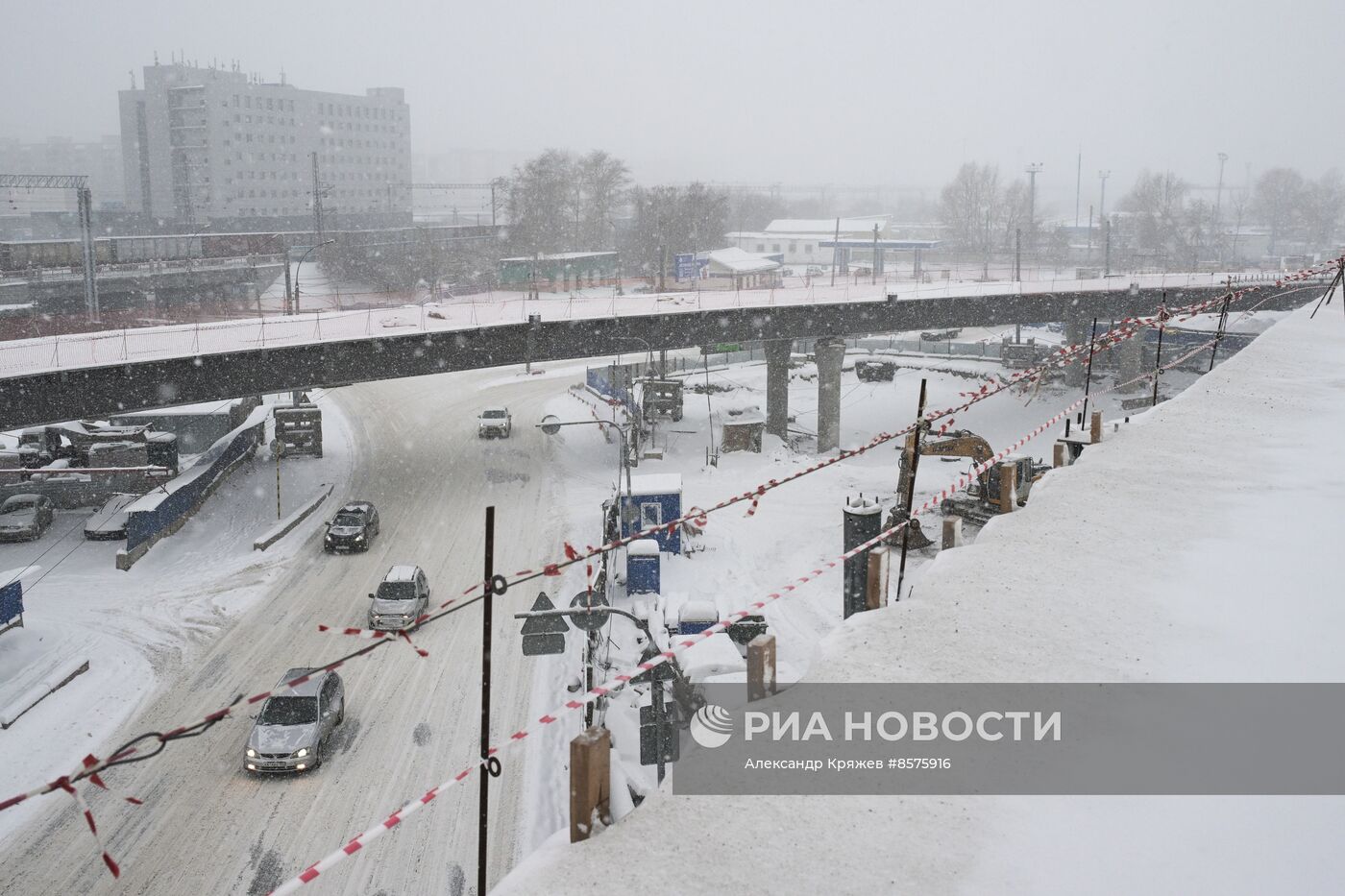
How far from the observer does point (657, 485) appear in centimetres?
2712

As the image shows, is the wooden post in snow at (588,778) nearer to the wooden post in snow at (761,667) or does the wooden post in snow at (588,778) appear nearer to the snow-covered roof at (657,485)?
the wooden post in snow at (761,667)

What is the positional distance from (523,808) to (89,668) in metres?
10.8

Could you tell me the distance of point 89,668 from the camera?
65.4ft

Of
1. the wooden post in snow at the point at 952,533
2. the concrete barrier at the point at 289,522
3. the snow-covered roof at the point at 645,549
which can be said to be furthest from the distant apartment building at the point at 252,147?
the wooden post in snow at the point at 952,533

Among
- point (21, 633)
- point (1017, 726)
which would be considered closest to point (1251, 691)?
point (1017, 726)

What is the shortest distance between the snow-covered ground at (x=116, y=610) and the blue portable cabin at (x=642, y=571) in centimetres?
878

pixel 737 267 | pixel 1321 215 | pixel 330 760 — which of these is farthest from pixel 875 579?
pixel 1321 215

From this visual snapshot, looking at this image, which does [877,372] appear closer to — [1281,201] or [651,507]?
[651,507]

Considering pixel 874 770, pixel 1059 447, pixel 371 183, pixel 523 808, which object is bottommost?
pixel 523 808

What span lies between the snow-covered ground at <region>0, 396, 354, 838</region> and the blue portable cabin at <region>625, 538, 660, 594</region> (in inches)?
346

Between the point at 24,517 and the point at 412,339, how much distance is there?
11711mm

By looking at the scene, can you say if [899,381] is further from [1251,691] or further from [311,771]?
[1251,691]

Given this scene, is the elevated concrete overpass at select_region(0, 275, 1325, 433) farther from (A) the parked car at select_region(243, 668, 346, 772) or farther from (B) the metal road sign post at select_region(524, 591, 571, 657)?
(B) the metal road sign post at select_region(524, 591, 571, 657)

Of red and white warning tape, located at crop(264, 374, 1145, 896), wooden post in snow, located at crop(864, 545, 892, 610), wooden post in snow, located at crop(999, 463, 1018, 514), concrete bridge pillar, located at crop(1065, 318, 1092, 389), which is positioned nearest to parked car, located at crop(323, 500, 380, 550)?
red and white warning tape, located at crop(264, 374, 1145, 896)
